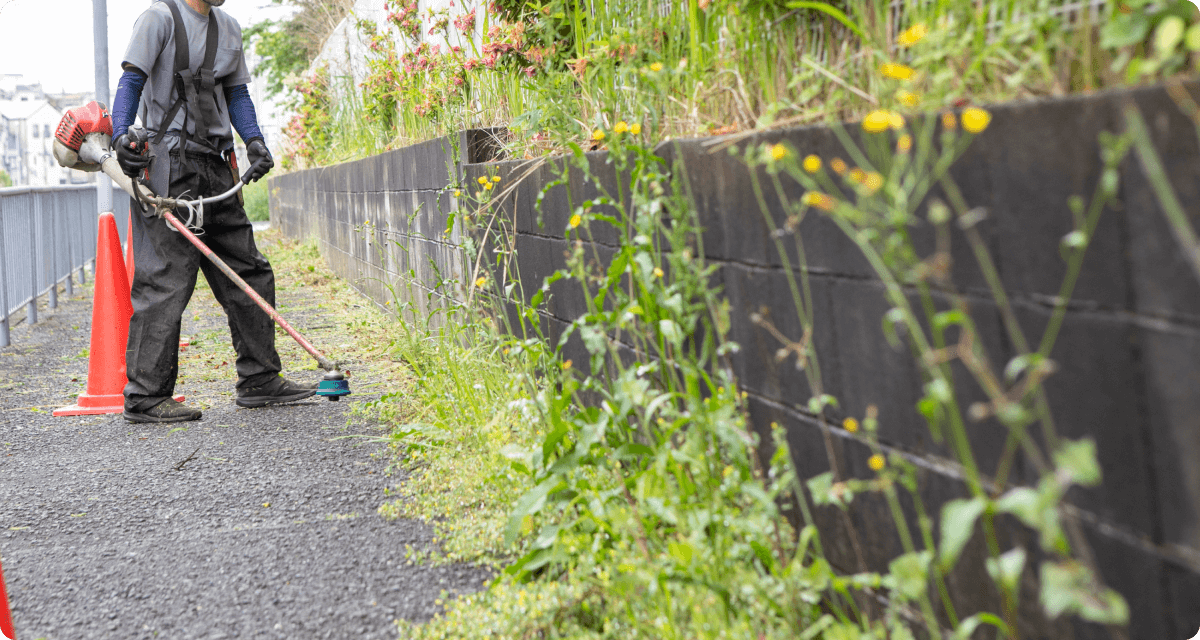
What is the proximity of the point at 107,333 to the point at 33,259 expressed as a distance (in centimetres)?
416

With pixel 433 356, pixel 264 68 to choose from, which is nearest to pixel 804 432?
pixel 433 356

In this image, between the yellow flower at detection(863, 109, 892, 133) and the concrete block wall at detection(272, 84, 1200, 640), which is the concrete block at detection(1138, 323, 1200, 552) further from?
the yellow flower at detection(863, 109, 892, 133)

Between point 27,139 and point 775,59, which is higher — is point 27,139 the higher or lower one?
the higher one

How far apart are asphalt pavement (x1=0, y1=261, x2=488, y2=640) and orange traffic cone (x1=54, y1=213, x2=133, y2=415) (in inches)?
8.6

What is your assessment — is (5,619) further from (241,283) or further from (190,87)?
(190,87)

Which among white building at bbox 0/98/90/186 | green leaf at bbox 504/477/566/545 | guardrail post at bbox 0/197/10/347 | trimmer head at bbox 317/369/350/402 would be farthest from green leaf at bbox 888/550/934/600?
white building at bbox 0/98/90/186

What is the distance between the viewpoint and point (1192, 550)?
121 centimetres

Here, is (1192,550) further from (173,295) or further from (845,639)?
(173,295)

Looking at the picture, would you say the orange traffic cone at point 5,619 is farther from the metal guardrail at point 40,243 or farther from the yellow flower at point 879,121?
the metal guardrail at point 40,243

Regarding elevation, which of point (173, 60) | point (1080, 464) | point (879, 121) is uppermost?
point (173, 60)

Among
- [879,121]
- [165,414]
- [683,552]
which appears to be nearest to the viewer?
[879,121]

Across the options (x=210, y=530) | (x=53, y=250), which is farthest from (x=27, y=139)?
(x=210, y=530)

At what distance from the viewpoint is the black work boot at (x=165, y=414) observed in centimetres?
454

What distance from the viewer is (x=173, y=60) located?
4.43 metres
